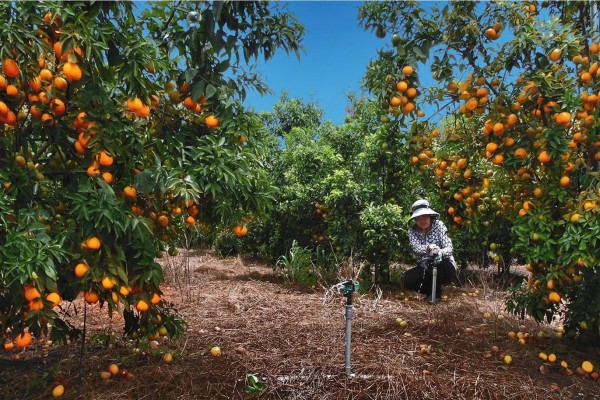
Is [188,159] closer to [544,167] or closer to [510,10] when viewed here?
[544,167]

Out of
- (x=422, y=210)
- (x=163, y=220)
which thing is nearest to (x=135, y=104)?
(x=163, y=220)

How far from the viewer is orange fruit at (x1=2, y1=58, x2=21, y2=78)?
208cm

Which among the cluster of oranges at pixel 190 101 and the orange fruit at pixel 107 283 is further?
the cluster of oranges at pixel 190 101

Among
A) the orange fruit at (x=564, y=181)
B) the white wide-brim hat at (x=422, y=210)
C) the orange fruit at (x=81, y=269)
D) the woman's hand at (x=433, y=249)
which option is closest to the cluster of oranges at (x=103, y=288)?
the orange fruit at (x=81, y=269)

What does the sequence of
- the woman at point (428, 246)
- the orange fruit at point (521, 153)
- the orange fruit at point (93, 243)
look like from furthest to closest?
the woman at point (428, 246)
the orange fruit at point (521, 153)
the orange fruit at point (93, 243)

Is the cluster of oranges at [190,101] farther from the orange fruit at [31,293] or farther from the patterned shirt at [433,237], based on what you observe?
the patterned shirt at [433,237]

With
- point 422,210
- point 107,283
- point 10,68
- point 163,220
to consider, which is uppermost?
point 10,68

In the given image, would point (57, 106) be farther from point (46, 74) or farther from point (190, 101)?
point (190, 101)

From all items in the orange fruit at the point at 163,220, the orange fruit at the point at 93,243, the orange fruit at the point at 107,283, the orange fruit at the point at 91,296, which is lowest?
the orange fruit at the point at 91,296

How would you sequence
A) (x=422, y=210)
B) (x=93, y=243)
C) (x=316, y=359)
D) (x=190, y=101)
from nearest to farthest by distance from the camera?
1. (x=93, y=243)
2. (x=190, y=101)
3. (x=316, y=359)
4. (x=422, y=210)

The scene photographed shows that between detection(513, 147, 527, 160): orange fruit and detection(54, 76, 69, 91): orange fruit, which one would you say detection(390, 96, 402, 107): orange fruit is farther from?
detection(54, 76, 69, 91): orange fruit

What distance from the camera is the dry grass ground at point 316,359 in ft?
9.29

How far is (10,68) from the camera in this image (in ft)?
6.85

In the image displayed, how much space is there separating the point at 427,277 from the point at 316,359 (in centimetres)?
269
